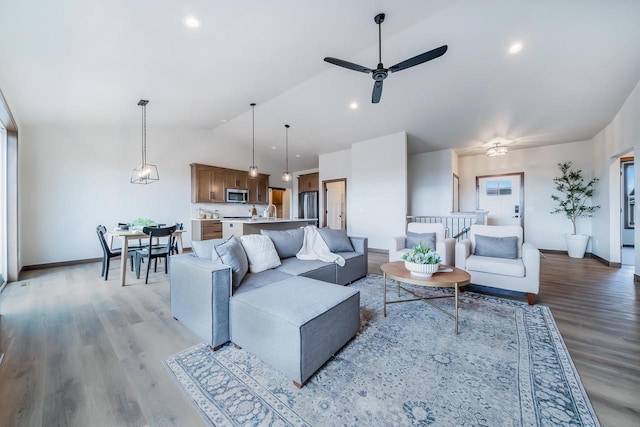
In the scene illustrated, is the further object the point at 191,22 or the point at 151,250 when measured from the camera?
the point at 151,250

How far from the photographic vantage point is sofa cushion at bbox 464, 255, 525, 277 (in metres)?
2.86

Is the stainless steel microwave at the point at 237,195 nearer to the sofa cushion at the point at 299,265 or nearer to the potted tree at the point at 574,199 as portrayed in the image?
the sofa cushion at the point at 299,265

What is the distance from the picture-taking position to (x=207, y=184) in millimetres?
6828

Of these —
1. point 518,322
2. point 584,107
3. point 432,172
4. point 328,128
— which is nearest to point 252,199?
point 328,128

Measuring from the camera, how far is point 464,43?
3.10 metres

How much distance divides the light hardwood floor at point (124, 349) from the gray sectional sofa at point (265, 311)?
0.35 meters

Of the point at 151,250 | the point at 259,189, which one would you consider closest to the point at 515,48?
the point at 151,250

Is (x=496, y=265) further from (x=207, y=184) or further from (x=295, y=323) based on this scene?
(x=207, y=184)

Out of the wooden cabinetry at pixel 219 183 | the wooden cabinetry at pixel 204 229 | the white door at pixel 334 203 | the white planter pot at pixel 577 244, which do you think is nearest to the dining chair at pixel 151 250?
the wooden cabinetry at pixel 204 229

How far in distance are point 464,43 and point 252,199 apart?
6.57m

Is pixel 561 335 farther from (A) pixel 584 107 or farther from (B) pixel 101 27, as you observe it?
(B) pixel 101 27

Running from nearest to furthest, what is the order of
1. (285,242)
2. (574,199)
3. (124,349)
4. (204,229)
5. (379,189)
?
1. (124,349)
2. (285,242)
3. (574,199)
4. (379,189)
5. (204,229)

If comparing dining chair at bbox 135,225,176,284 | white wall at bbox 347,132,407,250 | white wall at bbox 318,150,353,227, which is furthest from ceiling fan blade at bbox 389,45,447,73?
white wall at bbox 318,150,353,227

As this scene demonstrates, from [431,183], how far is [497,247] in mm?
4087
